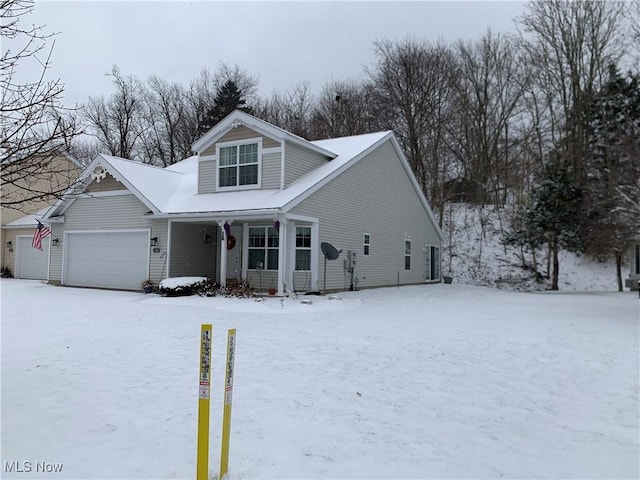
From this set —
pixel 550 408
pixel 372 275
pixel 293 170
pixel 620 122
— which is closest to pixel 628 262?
pixel 620 122

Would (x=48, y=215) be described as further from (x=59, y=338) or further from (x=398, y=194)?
(x=398, y=194)

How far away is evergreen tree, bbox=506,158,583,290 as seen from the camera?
23.2 metres

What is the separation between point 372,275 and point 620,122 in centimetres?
1573

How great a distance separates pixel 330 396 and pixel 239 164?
1216cm

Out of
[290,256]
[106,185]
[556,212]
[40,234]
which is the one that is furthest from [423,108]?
[40,234]

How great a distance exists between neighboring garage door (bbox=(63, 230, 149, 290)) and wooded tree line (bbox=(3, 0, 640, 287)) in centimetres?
1343

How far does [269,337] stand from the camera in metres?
8.59

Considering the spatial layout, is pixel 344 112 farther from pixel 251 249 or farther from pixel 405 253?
pixel 251 249

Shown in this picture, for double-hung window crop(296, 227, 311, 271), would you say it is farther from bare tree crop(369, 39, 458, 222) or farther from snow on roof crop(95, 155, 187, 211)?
bare tree crop(369, 39, 458, 222)

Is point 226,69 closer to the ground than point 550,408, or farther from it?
farther from it

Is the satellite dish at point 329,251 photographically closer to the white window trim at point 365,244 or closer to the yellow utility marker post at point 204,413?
the white window trim at point 365,244

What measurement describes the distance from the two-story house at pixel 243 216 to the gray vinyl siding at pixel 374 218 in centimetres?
7

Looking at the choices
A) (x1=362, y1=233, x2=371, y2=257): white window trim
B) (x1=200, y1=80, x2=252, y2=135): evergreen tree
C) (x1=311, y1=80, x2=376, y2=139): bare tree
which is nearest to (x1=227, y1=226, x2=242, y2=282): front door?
(x1=362, y1=233, x2=371, y2=257): white window trim

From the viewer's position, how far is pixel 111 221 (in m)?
18.0
